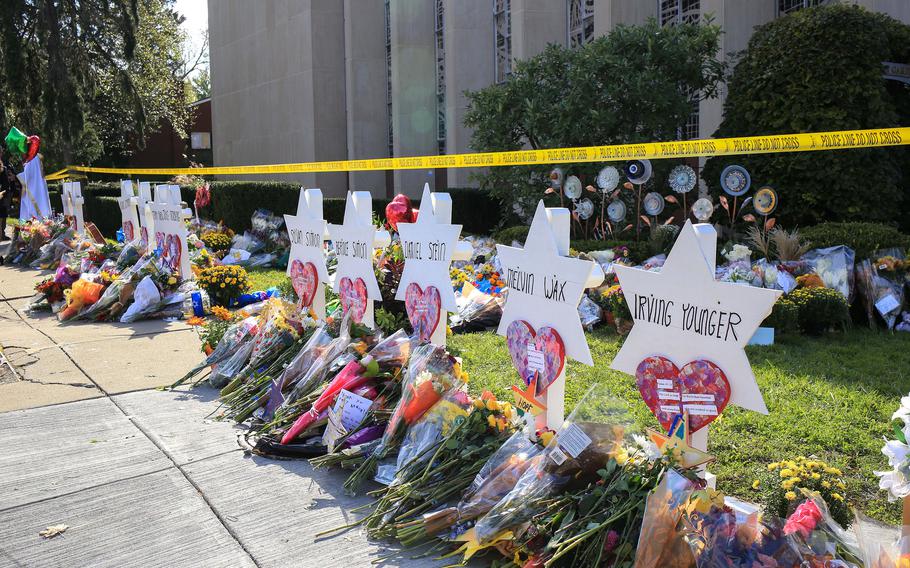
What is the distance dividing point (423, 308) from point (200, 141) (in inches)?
1646

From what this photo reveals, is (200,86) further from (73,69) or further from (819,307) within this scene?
(819,307)

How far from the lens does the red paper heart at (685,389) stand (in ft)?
10.6

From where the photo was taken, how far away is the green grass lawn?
4.15 meters

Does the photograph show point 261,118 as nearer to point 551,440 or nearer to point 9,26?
point 9,26

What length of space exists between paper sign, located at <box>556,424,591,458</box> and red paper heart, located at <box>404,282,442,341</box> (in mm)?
1781

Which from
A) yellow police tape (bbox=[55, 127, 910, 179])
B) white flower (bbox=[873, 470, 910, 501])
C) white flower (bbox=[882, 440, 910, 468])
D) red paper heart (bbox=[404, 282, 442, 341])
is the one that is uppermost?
yellow police tape (bbox=[55, 127, 910, 179])

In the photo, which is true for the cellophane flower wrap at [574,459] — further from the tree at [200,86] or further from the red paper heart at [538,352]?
the tree at [200,86]

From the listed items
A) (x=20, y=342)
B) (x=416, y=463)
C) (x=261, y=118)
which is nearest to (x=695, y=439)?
(x=416, y=463)

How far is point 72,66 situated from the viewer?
23.8m

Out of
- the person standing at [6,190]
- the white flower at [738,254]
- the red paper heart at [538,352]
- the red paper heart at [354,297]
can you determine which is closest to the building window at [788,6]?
the white flower at [738,254]

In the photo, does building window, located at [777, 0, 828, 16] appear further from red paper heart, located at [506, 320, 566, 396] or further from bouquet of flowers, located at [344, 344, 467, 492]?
bouquet of flowers, located at [344, 344, 467, 492]

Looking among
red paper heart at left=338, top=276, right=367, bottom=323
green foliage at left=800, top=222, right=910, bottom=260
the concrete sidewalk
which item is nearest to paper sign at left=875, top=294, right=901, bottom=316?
green foliage at left=800, top=222, right=910, bottom=260

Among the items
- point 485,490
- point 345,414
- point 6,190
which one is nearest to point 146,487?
point 345,414

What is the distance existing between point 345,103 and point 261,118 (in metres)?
4.21
